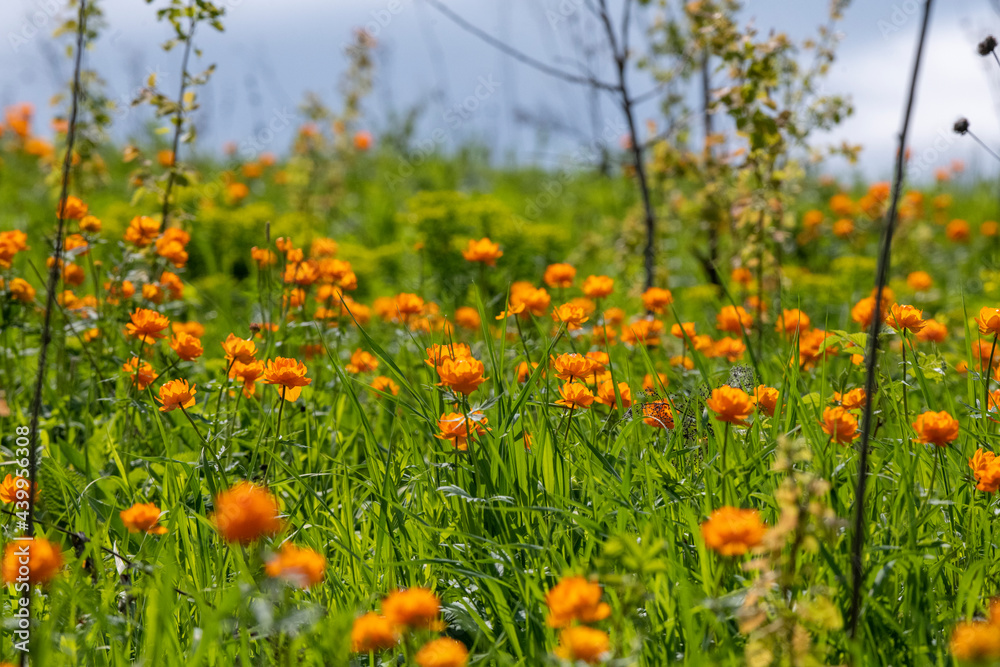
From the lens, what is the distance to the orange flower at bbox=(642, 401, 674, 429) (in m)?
1.88

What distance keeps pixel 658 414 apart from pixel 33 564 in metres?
1.28

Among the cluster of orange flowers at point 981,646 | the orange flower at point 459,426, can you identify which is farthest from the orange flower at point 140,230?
the cluster of orange flowers at point 981,646

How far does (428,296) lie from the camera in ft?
15.0

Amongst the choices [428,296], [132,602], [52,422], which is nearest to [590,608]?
[132,602]

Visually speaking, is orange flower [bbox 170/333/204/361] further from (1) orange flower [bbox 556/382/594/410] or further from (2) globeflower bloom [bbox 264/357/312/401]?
(1) orange flower [bbox 556/382/594/410]

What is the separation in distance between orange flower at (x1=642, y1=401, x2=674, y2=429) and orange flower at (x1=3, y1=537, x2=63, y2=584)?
1.17m

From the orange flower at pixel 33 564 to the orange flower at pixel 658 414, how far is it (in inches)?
45.9

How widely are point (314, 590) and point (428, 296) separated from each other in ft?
10.1

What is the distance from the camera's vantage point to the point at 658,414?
6.41 feet

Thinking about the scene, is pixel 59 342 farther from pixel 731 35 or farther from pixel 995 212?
pixel 995 212

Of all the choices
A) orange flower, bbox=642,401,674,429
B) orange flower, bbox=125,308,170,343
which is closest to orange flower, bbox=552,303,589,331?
orange flower, bbox=642,401,674,429

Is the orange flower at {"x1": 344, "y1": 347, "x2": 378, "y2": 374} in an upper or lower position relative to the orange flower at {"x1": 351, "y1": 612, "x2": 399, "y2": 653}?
upper

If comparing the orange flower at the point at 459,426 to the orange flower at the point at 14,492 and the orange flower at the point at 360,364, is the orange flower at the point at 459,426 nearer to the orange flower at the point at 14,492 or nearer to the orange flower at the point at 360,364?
the orange flower at the point at 360,364

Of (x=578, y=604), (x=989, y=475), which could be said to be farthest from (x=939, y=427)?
(x=578, y=604)
